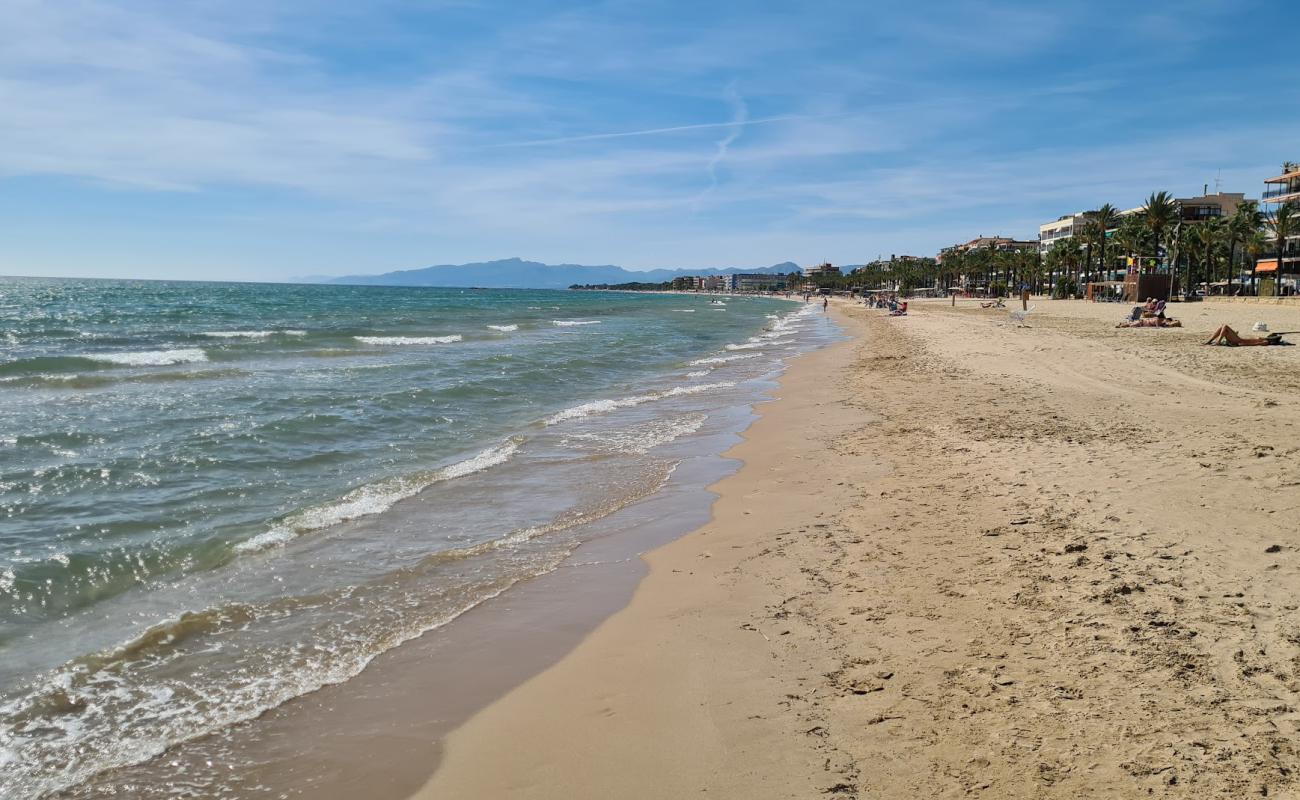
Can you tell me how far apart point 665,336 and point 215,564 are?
3925 centimetres

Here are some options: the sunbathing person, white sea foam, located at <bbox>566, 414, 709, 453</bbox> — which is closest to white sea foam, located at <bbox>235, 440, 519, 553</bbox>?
white sea foam, located at <bbox>566, 414, 709, 453</bbox>

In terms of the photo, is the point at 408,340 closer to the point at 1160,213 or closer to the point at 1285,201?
the point at 1160,213

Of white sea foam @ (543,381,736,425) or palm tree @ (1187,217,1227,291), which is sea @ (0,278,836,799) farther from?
palm tree @ (1187,217,1227,291)

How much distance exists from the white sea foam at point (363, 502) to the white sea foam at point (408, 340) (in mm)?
26311

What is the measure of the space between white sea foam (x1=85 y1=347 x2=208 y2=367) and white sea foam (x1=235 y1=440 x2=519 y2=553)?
755 inches

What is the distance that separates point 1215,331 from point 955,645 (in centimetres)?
2827

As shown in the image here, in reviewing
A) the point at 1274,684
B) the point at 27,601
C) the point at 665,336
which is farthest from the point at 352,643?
the point at 665,336

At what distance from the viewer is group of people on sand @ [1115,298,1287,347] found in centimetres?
2402

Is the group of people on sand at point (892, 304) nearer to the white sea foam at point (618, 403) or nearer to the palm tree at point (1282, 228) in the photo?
the palm tree at point (1282, 228)

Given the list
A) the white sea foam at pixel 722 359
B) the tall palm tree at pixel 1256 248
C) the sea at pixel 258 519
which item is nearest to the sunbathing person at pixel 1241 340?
the sea at pixel 258 519

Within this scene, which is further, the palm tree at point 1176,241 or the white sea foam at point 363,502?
the palm tree at point 1176,241

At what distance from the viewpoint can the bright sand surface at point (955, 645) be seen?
11.7 feet

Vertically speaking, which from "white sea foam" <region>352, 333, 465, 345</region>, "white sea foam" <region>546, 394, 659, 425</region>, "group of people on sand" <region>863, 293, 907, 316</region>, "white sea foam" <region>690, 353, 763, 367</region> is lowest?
"white sea foam" <region>546, 394, 659, 425</region>

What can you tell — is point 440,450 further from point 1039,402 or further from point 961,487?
point 1039,402
